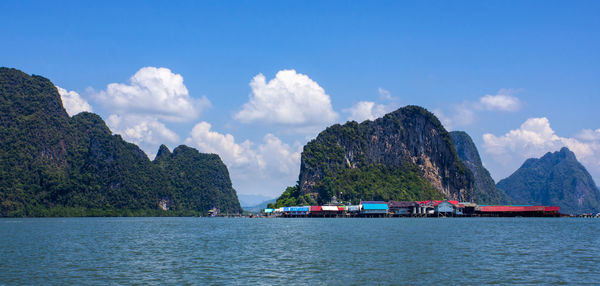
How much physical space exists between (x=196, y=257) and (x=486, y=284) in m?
29.3

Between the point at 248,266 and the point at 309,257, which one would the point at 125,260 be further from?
the point at 309,257

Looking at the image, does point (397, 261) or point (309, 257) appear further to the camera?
point (309, 257)

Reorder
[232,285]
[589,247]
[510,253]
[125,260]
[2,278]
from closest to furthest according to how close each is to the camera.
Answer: [232,285] → [2,278] → [125,260] → [510,253] → [589,247]

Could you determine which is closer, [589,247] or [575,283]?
[575,283]

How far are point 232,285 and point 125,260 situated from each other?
18926 mm

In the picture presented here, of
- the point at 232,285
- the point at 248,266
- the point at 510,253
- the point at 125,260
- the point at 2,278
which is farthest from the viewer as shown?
the point at 510,253

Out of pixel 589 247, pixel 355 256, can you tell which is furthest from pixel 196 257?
pixel 589 247

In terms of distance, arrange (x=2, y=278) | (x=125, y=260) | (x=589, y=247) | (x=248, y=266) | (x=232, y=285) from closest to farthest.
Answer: (x=232, y=285) → (x=2, y=278) → (x=248, y=266) → (x=125, y=260) → (x=589, y=247)

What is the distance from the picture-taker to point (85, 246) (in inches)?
2667

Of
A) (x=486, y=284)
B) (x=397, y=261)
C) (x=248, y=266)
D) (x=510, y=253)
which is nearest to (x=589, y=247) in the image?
(x=510, y=253)

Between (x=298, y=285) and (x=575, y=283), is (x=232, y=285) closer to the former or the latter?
(x=298, y=285)

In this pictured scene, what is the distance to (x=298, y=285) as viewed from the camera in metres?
37.9

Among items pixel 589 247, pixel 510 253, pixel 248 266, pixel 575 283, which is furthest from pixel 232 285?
pixel 589 247

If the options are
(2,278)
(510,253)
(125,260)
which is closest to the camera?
(2,278)
